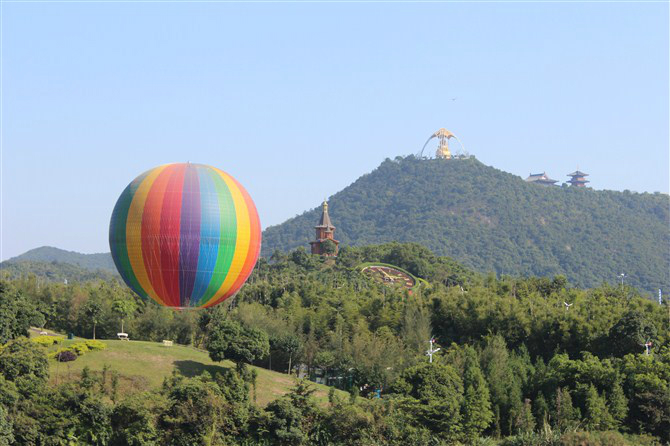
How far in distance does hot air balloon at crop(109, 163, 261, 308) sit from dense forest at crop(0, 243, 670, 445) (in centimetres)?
451

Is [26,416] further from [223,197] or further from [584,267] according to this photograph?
[584,267]

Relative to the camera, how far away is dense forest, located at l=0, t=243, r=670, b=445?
41469 millimetres

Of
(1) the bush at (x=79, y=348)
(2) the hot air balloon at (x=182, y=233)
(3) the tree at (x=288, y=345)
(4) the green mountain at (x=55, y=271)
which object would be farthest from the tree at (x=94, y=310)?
(4) the green mountain at (x=55, y=271)

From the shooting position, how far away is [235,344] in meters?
53.6

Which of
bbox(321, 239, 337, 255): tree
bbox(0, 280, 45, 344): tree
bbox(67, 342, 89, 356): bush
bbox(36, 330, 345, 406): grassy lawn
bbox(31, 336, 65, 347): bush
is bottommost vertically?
bbox(36, 330, 345, 406): grassy lawn

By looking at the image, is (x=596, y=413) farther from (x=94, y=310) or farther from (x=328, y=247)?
(x=328, y=247)

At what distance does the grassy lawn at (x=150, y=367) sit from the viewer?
168ft

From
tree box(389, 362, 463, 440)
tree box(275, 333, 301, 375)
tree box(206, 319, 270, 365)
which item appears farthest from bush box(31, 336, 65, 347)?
tree box(389, 362, 463, 440)

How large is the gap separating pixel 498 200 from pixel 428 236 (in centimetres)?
1761

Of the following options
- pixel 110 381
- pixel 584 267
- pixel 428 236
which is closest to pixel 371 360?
pixel 110 381

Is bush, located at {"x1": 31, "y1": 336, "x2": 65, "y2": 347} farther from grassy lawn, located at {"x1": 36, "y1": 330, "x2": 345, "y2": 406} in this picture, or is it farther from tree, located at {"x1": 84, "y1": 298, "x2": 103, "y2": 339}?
tree, located at {"x1": 84, "y1": 298, "x2": 103, "y2": 339}

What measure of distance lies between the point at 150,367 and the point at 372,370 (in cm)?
1195

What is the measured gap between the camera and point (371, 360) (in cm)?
5684

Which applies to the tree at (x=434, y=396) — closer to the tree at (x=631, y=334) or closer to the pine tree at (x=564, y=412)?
the pine tree at (x=564, y=412)
